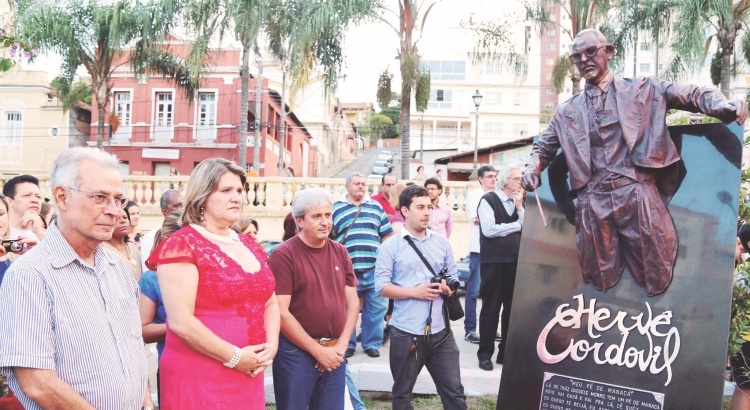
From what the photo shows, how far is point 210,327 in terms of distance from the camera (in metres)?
2.92

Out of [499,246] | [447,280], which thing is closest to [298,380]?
[447,280]

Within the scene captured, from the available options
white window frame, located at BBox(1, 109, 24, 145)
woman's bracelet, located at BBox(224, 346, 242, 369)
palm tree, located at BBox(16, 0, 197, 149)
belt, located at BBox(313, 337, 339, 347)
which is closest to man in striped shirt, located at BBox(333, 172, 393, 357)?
belt, located at BBox(313, 337, 339, 347)

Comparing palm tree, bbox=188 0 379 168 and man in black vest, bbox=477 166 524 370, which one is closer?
man in black vest, bbox=477 166 524 370

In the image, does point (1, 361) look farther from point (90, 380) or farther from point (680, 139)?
point (680, 139)

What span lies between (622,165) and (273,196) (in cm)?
1220

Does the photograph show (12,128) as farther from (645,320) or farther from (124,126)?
(645,320)

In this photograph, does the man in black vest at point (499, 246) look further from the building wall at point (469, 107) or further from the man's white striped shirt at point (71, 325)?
the building wall at point (469, 107)

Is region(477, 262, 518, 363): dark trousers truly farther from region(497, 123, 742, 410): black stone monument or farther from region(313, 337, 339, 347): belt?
region(313, 337, 339, 347): belt

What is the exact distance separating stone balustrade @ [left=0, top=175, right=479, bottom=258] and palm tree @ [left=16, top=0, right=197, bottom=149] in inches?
156

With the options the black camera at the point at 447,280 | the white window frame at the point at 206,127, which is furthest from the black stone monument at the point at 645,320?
the white window frame at the point at 206,127

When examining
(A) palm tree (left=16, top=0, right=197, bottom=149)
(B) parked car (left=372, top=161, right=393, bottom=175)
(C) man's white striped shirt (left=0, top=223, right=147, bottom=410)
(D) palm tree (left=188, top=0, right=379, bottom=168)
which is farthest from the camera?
(B) parked car (left=372, top=161, right=393, bottom=175)

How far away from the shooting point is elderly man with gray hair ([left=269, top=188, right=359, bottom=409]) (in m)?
3.66

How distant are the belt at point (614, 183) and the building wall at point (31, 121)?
32637 mm

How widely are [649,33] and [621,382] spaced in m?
15.1
